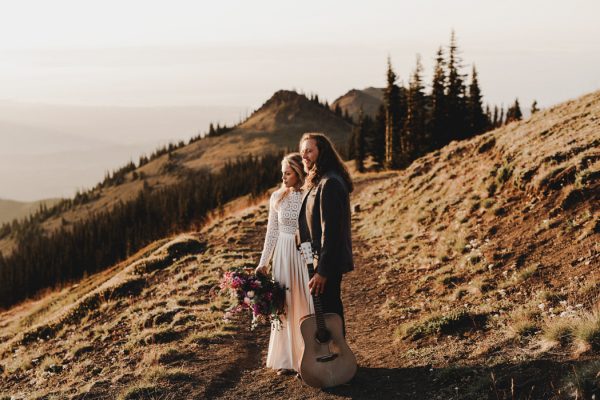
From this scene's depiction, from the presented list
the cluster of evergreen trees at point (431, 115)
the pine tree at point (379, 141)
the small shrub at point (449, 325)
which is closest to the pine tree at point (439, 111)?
the cluster of evergreen trees at point (431, 115)

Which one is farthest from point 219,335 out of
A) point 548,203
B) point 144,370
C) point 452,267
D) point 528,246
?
point 548,203

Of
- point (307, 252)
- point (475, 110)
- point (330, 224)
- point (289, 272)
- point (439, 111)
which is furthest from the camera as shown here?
point (475, 110)

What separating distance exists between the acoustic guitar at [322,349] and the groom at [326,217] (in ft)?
0.78

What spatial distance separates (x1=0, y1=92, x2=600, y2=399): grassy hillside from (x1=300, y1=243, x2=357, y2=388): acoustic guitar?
0.82 ft

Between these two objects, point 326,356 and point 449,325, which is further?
point 449,325

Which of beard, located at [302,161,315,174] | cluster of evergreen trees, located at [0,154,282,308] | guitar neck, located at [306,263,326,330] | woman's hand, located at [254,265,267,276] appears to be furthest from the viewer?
cluster of evergreen trees, located at [0,154,282,308]

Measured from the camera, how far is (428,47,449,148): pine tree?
176 feet

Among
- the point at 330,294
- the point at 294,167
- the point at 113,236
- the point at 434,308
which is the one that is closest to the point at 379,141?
Result: the point at 434,308

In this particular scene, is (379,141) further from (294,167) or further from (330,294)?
(330,294)

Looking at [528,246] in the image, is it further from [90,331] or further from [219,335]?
[90,331]

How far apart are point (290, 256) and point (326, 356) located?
1.50m

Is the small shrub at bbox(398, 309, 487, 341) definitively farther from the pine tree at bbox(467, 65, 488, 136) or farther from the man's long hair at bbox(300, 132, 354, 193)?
the pine tree at bbox(467, 65, 488, 136)

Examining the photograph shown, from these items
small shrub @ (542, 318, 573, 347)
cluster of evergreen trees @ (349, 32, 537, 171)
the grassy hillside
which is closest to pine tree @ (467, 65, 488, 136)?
cluster of evergreen trees @ (349, 32, 537, 171)

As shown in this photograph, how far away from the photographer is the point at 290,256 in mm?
7387
